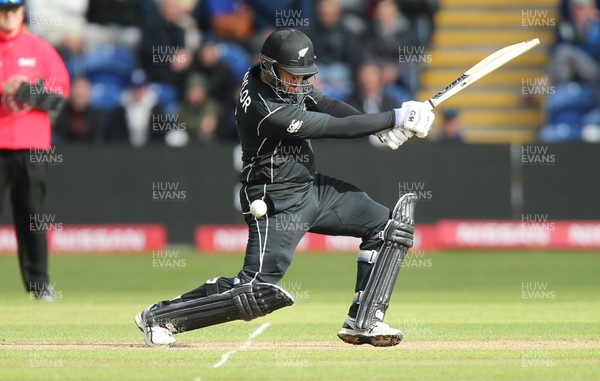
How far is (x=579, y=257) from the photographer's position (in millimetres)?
14375

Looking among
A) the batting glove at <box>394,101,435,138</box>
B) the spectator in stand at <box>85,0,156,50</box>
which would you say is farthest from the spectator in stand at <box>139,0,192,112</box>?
the batting glove at <box>394,101,435,138</box>

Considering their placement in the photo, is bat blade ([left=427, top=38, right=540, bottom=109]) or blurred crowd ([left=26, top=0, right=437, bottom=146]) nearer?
bat blade ([left=427, top=38, right=540, bottom=109])

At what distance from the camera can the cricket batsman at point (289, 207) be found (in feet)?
22.9

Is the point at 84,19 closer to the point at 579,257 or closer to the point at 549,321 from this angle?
the point at 579,257

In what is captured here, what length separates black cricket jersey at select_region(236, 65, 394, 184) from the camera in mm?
6938

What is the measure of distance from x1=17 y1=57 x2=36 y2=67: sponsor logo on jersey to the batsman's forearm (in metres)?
4.08

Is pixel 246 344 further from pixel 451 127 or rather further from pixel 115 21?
pixel 115 21

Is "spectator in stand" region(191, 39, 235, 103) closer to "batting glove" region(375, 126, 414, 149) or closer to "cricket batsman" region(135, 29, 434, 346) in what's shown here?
"cricket batsman" region(135, 29, 434, 346)

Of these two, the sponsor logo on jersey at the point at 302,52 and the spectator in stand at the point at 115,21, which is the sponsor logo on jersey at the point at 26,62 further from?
the spectator in stand at the point at 115,21

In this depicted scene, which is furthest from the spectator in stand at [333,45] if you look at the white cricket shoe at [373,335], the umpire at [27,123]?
the white cricket shoe at [373,335]

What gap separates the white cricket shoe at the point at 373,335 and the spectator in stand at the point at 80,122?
9352mm

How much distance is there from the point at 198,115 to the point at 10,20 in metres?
6.14

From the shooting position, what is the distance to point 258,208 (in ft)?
23.2

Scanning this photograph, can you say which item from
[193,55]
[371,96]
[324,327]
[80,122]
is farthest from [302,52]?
[193,55]
